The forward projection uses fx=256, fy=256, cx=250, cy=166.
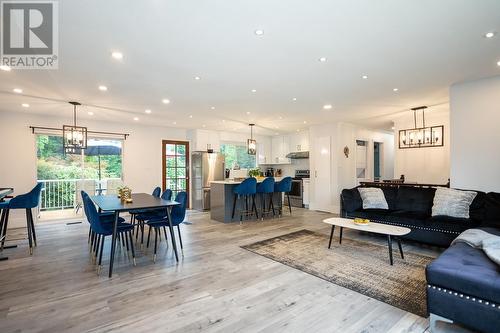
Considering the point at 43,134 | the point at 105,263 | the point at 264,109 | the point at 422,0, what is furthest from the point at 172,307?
the point at 43,134

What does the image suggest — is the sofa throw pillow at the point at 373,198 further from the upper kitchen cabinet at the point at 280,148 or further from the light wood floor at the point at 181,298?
the upper kitchen cabinet at the point at 280,148

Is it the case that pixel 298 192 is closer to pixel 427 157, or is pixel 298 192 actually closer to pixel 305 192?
pixel 305 192

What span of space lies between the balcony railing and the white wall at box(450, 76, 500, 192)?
7986 mm

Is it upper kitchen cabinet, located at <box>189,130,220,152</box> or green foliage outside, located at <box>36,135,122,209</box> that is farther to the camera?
upper kitchen cabinet, located at <box>189,130,220,152</box>

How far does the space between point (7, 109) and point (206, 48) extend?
18.1 feet

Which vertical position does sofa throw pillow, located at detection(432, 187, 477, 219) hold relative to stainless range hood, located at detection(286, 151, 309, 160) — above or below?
below

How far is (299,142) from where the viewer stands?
29.5ft

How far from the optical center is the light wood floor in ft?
6.90

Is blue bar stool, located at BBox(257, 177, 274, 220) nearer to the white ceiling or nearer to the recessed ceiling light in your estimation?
the white ceiling

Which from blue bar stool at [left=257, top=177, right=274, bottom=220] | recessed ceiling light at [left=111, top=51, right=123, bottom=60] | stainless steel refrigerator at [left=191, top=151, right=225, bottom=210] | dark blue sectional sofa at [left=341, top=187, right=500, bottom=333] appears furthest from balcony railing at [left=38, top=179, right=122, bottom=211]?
dark blue sectional sofa at [left=341, top=187, right=500, bottom=333]

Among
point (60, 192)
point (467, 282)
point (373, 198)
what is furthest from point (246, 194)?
point (60, 192)

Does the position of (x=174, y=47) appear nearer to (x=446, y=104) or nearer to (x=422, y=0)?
(x=422, y=0)

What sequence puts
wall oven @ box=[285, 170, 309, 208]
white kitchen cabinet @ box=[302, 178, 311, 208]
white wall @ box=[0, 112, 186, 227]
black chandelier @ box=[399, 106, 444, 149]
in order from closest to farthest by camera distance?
1. black chandelier @ box=[399, 106, 444, 149]
2. white wall @ box=[0, 112, 186, 227]
3. white kitchen cabinet @ box=[302, 178, 311, 208]
4. wall oven @ box=[285, 170, 309, 208]

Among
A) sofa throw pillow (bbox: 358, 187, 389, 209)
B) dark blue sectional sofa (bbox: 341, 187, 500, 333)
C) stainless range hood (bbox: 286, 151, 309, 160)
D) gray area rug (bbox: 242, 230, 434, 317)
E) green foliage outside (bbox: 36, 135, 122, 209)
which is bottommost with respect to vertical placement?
gray area rug (bbox: 242, 230, 434, 317)
